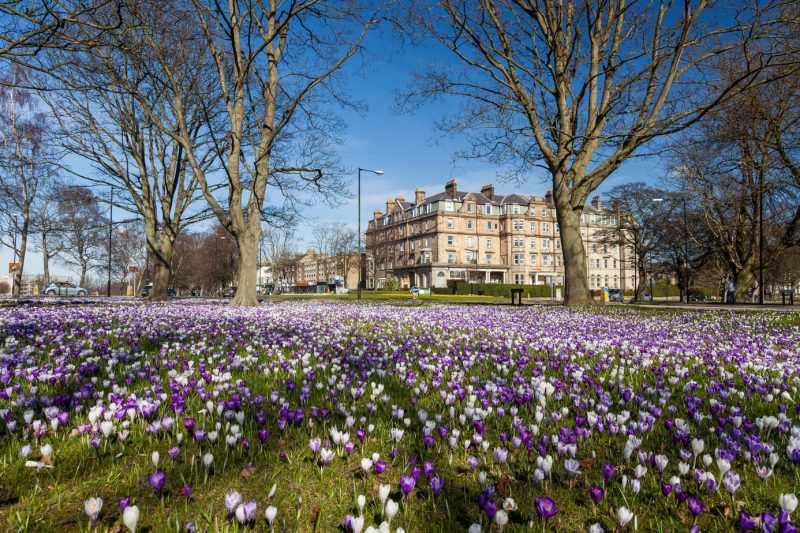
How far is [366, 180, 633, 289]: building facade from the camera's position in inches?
3127

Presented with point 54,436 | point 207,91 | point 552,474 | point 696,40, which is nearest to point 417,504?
point 552,474

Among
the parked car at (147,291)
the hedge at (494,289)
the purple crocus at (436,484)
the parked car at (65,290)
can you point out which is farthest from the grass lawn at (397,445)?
the parked car at (65,290)

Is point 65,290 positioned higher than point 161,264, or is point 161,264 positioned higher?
point 161,264

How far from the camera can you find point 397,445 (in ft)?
8.86

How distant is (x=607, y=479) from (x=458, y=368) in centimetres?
283

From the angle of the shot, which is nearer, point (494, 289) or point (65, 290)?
point (65, 290)

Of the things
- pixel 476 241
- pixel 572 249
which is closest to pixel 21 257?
pixel 572 249

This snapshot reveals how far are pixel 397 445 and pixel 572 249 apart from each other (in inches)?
642

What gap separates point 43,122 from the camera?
24.7 metres

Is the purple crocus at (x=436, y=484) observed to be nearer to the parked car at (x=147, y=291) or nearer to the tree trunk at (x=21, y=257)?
the parked car at (x=147, y=291)

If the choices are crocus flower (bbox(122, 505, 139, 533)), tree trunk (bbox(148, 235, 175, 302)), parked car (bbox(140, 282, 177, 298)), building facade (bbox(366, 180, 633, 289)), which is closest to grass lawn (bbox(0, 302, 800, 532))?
crocus flower (bbox(122, 505, 139, 533))

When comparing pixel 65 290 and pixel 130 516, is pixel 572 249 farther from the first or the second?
pixel 65 290

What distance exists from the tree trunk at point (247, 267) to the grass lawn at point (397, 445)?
11.4 meters

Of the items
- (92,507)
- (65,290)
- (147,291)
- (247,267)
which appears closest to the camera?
(92,507)
